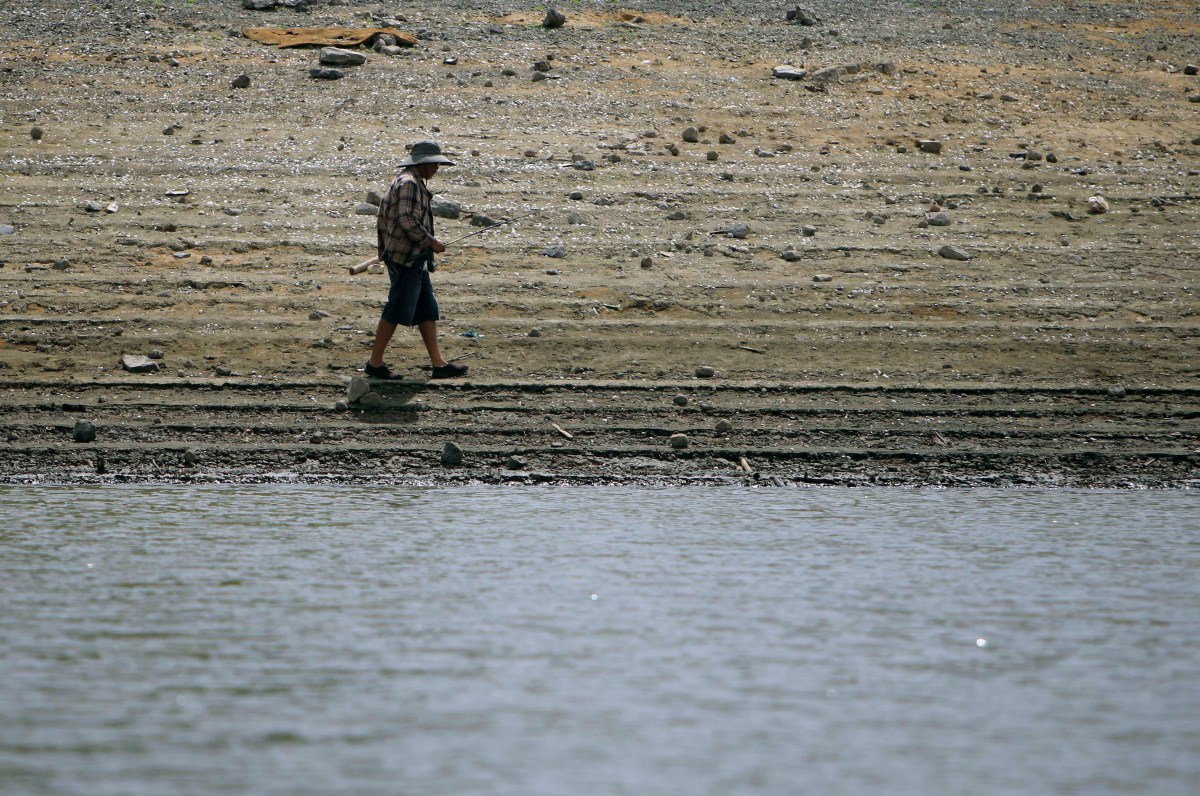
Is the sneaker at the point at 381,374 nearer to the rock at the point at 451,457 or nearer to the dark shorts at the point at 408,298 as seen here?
the dark shorts at the point at 408,298

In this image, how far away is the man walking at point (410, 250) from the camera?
9.14m

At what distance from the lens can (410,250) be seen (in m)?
9.20

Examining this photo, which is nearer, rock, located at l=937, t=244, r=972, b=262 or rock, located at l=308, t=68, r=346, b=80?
rock, located at l=937, t=244, r=972, b=262

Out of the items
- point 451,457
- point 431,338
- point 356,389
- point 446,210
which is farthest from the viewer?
point 446,210

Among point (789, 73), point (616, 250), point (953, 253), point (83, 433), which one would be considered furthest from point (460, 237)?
point (789, 73)

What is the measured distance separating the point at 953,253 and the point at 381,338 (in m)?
4.72

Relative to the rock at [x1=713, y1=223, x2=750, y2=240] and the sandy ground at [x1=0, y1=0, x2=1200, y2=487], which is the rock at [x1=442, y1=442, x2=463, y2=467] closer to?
the sandy ground at [x1=0, y1=0, x2=1200, y2=487]

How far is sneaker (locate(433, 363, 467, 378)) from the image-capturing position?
9.41 metres

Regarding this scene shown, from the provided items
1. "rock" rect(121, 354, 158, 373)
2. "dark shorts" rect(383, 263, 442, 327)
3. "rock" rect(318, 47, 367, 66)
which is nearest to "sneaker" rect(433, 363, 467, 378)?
"dark shorts" rect(383, 263, 442, 327)

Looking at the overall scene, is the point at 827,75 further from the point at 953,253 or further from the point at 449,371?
the point at 449,371

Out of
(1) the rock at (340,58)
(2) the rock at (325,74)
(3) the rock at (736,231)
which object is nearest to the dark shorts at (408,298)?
(3) the rock at (736,231)

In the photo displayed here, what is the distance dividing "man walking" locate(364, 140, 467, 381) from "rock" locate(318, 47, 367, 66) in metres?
6.20

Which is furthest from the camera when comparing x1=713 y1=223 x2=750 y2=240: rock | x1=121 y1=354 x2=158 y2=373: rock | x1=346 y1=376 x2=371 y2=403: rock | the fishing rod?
x1=713 y1=223 x2=750 y2=240: rock

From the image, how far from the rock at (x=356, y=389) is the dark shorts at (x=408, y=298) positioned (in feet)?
1.41
